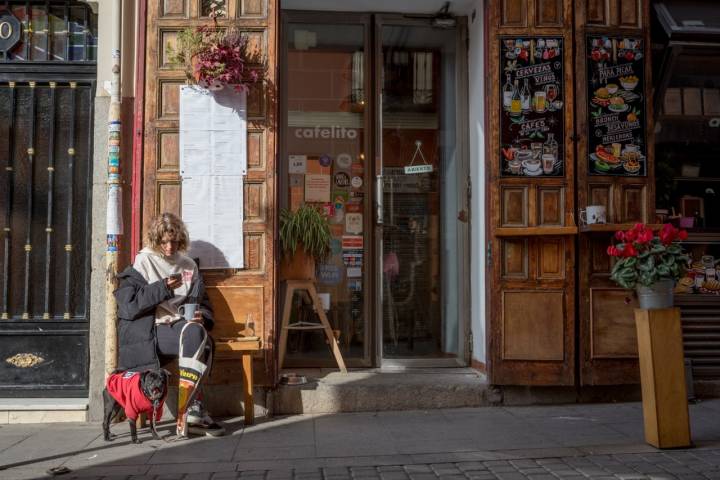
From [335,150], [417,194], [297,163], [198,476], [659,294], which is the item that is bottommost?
[198,476]

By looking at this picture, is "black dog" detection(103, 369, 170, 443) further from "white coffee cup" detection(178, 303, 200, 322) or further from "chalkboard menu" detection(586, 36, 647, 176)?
"chalkboard menu" detection(586, 36, 647, 176)

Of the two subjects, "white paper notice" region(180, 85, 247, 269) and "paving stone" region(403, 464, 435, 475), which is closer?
"paving stone" region(403, 464, 435, 475)

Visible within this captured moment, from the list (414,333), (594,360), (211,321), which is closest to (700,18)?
(594,360)

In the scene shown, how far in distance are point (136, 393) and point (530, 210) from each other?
3.56 metres

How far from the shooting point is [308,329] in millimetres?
6648

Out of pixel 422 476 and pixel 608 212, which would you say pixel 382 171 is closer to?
pixel 608 212

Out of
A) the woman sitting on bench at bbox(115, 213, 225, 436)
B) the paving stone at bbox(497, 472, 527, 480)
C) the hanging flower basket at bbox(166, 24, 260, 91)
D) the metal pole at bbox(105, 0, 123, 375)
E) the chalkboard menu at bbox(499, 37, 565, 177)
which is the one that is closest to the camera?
the paving stone at bbox(497, 472, 527, 480)

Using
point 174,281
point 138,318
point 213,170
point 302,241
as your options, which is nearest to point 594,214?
point 302,241

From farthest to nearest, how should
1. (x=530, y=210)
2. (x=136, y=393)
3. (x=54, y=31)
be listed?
(x=54, y=31), (x=530, y=210), (x=136, y=393)

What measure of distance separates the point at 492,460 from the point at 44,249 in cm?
423

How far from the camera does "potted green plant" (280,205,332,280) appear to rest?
21.3ft

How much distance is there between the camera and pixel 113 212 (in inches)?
226

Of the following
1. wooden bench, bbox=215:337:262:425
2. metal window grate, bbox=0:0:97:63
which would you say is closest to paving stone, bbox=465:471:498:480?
wooden bench, bbox=215:337:262:425

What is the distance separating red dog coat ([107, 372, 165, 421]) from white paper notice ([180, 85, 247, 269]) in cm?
124
